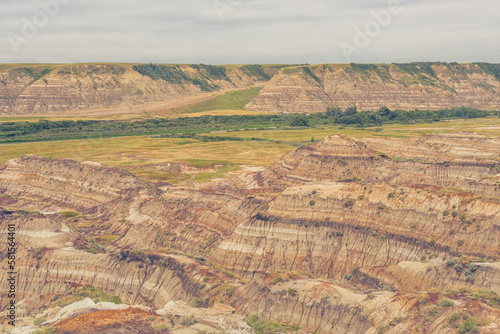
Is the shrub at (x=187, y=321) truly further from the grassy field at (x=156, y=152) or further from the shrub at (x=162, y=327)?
the grassy field at (x=156, y=152)

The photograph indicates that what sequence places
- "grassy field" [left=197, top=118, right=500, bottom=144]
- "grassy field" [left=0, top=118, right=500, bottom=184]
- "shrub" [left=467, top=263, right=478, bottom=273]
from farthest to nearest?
"grassy field" [left=197, top=118, right=500, bottom=144]
"grassy field" [left=0, top=118, right=500, bottom=184]
"shrub" [left=467, top=263, right=478, bottom=273]

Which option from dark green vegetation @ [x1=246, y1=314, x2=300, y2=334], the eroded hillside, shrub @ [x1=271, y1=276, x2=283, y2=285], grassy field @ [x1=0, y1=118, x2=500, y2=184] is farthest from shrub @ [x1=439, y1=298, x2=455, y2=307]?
grassy field @ [x1=0, y1=118, x2=500, y2=184]

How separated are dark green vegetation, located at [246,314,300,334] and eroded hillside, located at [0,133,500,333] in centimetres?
85

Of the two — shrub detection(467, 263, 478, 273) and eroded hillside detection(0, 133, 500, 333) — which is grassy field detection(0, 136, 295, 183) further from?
shrub detection(467, 263, 478, 273)

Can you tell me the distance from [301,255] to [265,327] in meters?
16.1

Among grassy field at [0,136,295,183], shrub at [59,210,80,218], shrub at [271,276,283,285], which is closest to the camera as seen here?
shrub at [271,276,283,285]

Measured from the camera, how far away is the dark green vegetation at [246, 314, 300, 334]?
3366 centimetres

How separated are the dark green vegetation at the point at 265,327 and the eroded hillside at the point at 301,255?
849 millimetres

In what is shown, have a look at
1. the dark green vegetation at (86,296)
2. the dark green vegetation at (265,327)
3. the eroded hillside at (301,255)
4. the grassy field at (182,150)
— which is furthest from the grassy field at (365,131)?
the dark green vegetation at (265,327)

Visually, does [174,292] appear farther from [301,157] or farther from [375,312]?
[301,157]

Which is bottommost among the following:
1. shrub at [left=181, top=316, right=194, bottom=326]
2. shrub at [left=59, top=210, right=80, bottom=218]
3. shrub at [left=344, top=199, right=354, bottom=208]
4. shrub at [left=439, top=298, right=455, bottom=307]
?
shrub at [left=59, top=210, right=80, bottom=218]

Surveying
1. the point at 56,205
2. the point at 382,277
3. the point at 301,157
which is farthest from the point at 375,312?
the point at 56,205

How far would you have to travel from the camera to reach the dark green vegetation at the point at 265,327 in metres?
33.7

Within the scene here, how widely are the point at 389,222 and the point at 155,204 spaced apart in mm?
37081
